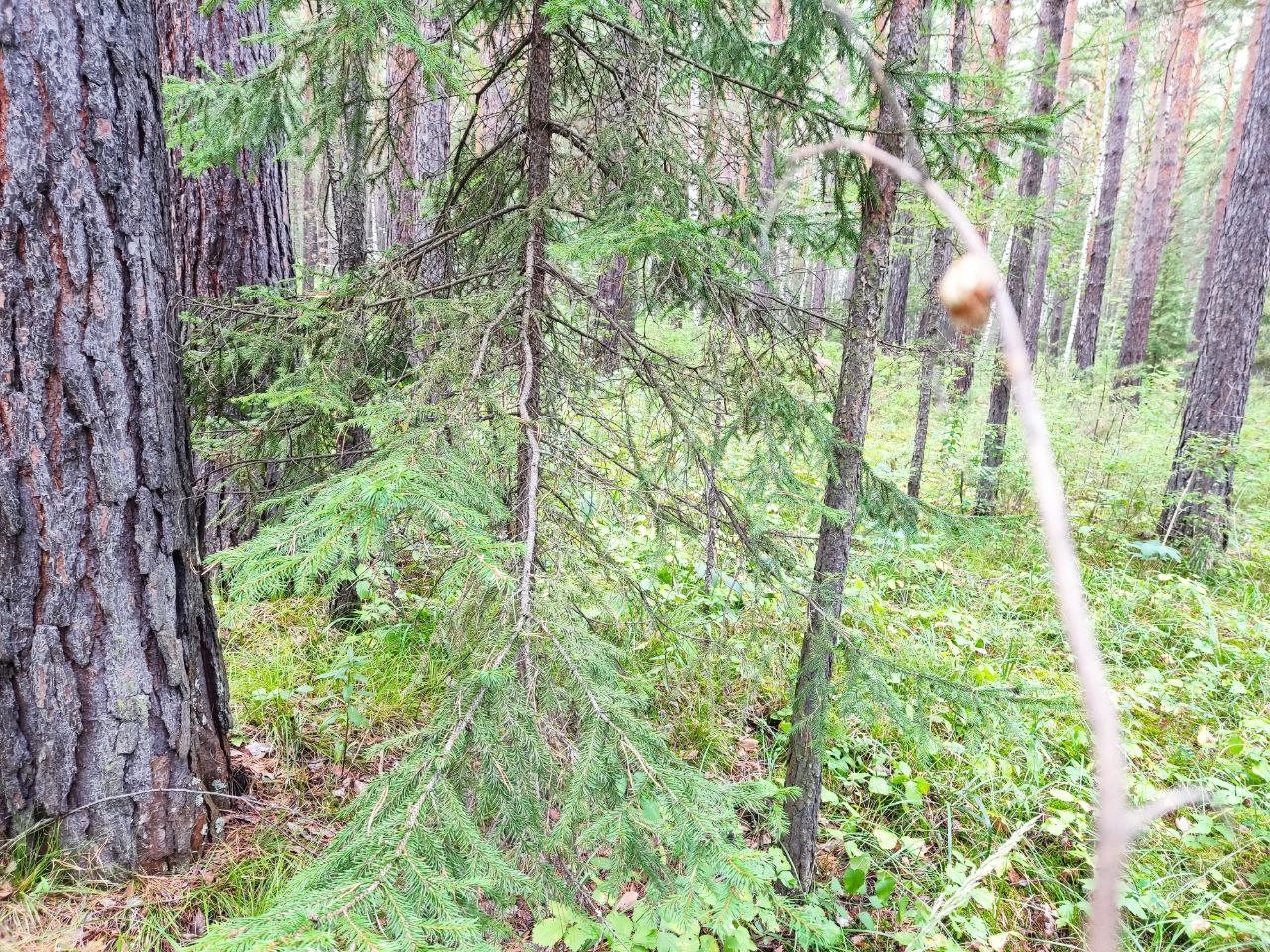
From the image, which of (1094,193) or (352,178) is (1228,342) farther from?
(1094,193)

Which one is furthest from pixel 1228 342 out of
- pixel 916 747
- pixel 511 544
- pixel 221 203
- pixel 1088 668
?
pixel 221 203

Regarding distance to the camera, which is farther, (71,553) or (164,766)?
(164,766)

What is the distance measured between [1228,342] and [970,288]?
7.87 meters

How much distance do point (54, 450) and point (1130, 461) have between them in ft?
29.5

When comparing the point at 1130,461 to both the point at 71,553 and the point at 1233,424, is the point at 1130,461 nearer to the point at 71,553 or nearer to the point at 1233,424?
the point at 1233,424

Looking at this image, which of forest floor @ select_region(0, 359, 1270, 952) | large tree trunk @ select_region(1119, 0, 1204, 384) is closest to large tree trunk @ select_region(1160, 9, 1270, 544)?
forest floor @ select_region(0, 359, 1270, 952)

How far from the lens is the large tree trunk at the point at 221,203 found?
146 inches

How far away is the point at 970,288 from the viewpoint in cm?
51

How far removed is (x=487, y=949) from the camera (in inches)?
41.5

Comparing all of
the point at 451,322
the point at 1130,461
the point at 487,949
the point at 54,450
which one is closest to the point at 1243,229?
the point at 1130,461

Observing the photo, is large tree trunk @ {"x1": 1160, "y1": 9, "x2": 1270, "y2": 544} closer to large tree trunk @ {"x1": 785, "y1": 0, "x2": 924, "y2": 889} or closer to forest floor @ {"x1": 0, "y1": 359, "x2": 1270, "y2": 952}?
forest floor @ {"x1": 0, "y1": 359, "x2": 1270, "y2": 952}

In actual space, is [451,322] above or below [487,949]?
above

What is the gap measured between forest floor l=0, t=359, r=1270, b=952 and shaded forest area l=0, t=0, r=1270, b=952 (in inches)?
1.0

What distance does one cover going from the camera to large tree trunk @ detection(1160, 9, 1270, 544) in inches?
235
